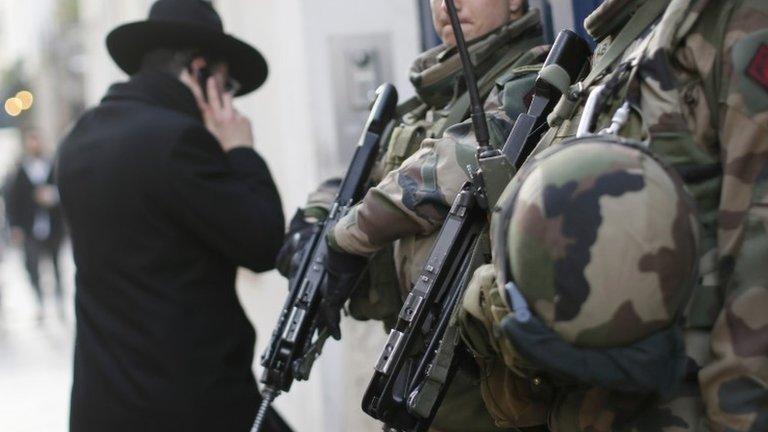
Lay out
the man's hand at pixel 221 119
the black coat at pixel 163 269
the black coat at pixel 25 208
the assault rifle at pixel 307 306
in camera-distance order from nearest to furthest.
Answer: the assault rifle at pixel 307 306
the black coat at pixel 163 269
the man's hand at pixel 221 119
the black coat at pixel 25 208

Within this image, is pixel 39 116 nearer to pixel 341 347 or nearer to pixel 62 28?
pixel 62 28

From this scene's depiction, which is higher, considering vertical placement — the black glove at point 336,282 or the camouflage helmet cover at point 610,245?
the camouflage helmet cover at point 610,245

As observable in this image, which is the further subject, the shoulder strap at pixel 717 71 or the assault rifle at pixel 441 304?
the assault rifle at pixel 441 304

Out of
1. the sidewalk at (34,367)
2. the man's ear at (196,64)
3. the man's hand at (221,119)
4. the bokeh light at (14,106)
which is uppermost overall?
the man's ear at (196,64)

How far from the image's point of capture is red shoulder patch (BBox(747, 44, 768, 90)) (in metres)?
1.42

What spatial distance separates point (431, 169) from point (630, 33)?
20.8 inches

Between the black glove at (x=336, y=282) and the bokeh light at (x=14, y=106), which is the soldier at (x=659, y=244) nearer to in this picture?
the black glove at (x=336, y=282)

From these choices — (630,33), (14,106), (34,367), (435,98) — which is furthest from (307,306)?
(14,106)

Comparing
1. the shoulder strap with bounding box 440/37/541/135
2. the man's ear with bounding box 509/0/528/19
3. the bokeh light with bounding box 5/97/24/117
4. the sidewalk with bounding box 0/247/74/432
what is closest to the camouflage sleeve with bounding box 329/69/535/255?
the shoulder strap with bounding box 440/37/541/135

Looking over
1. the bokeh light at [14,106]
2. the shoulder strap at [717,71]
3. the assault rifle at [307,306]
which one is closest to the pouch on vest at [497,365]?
the shoulder strap at [717,71]

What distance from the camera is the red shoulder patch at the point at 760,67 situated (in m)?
1.42

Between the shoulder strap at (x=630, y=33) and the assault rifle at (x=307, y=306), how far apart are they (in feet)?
3.21

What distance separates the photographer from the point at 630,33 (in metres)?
1.69

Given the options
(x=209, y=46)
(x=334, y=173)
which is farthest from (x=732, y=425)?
(x=334, y=173)
